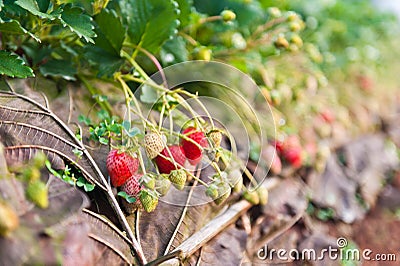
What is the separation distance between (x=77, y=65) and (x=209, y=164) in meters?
0.34

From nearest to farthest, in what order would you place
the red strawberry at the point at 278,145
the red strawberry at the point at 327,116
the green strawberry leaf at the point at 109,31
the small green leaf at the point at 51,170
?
the small green leaf at the point at 51,170 → the green strawberry leaf at the point at 109,31 → the red strawberry at the point at 278,145 → the red strawberry at the point at 327,116

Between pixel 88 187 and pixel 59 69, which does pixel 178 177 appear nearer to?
pixel 88 187

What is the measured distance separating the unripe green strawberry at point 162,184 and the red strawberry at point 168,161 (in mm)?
19

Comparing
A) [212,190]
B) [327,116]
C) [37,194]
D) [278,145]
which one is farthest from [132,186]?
[327,116]

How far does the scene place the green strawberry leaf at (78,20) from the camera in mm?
703

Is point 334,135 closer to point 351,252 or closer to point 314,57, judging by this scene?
point 314,57

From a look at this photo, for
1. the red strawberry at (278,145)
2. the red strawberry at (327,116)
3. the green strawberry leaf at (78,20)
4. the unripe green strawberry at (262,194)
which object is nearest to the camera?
the green strawberry leaf at (78,20)

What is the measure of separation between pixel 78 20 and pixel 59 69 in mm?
152

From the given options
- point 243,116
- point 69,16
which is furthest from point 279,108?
point 69,16

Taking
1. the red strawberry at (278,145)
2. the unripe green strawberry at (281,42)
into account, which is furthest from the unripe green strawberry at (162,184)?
the unripe green strawberry at (281,42)

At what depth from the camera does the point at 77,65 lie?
89cm

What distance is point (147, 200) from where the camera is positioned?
671 millimetres

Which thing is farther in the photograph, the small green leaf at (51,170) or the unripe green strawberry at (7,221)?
the small green leaf at (51,170)

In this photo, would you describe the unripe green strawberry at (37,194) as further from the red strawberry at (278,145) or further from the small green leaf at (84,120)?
the red strawberry at (278,145)
